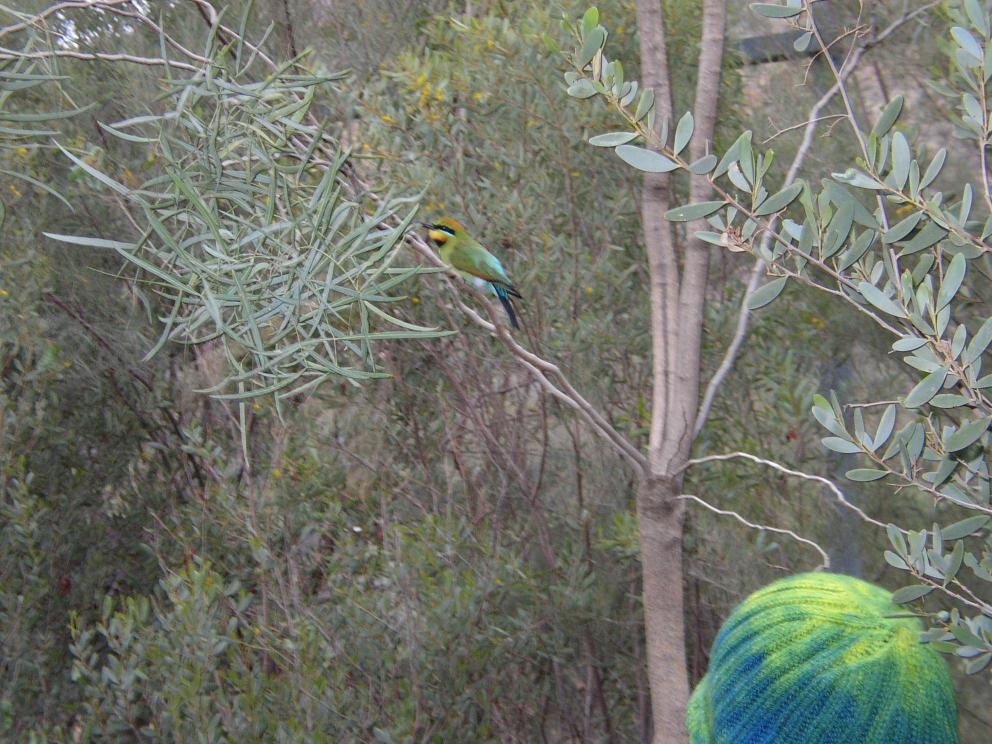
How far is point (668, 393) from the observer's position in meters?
2.68

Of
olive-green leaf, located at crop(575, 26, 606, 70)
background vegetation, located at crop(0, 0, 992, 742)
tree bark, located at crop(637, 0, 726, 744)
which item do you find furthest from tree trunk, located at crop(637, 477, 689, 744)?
olive-green leaf, located at crop(575, 26, 606, 70)

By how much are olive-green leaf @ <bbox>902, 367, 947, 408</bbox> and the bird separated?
2086 millimetres

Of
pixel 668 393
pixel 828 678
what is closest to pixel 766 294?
pixel 828 678

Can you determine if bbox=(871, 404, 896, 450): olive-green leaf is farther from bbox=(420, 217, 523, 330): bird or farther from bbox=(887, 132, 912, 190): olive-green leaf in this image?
bbox=(420, 217, 523, 330): bird

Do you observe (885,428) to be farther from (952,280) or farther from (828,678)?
(828,678)

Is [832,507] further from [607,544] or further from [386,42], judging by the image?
[386,42]

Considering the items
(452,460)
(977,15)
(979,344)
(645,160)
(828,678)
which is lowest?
(452,460)

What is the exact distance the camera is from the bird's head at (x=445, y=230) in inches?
141

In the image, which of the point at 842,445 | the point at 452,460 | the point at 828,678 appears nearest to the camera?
the point at 828,678

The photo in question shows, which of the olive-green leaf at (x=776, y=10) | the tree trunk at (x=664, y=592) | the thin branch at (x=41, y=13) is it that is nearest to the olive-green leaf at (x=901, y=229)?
the olive-green leaf at (x=776, y=10)

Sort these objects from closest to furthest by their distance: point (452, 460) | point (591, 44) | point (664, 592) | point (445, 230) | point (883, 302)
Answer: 1. point (883, 302)
2. point (591, 44)
3. point (664, 592)
4. point (445, 230)
5. point (452, 460)

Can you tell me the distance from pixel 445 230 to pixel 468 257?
17 cm

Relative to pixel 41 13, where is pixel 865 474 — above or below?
below

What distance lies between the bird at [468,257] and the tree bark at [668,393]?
756 millimetres
